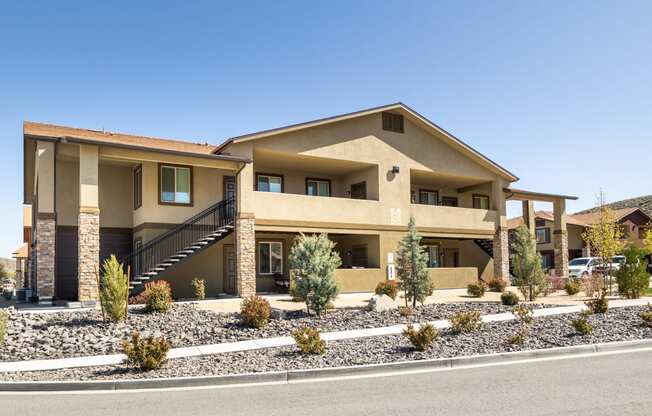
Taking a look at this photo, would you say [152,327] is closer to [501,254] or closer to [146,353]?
[146,353]

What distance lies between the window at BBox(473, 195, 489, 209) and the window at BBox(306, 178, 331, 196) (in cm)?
1095

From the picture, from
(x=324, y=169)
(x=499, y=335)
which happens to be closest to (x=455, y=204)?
(x=324, y=169)

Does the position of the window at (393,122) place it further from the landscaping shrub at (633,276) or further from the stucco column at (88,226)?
the stucco column at (88,226)

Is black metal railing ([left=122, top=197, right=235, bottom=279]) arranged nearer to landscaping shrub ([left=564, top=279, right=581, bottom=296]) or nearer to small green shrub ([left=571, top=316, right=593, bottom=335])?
small green shrub ([left=571, top=316, right=593, bottom=335])

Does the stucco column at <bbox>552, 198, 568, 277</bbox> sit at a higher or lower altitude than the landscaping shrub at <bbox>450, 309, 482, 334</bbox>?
higher

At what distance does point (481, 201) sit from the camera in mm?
35406

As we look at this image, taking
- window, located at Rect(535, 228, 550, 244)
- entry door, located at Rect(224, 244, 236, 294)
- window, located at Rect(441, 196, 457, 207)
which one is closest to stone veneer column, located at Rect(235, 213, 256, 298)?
entry door, located at Rect(224, 244, 236, 294)

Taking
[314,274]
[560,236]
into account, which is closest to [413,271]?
[314,274]

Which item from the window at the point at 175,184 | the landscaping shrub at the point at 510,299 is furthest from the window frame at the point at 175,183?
the landscaping shrub at the point at 510,299

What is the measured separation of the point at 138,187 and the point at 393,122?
13001 millimetres

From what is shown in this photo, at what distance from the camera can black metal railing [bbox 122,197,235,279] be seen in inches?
890

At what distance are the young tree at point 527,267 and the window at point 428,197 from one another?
1029 cm

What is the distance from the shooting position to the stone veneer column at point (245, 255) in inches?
896

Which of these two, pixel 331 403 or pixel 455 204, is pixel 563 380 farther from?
pixel 455 204
